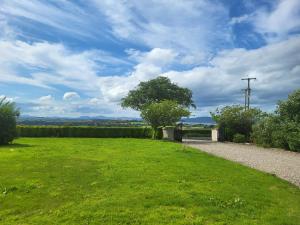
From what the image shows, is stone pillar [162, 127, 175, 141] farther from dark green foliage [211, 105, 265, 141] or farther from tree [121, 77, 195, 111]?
tree [121, 77, 195, 111]

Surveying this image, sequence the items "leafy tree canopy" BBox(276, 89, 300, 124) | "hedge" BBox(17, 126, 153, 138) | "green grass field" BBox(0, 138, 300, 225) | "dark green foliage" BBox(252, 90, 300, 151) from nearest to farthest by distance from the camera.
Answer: "green grass field" BBox(0, 138, 300, 225) < "dark green foliage" BBox(252, 90, 300, 151) < "leafy tree canopy" BBox(276, 89, 300, 124) < "hedge" BBox(17, 126, 153, 138)

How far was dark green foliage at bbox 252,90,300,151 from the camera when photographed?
2263 centimetres

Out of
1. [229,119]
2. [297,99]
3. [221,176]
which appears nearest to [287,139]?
[297,99]

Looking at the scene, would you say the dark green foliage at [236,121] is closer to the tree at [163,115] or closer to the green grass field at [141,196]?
the tree at [163,115]

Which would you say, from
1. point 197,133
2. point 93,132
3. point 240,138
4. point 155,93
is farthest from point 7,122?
point 155,93

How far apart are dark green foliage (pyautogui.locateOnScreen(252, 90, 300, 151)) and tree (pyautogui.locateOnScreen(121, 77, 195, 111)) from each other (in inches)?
1531

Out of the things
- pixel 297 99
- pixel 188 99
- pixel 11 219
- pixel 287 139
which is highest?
pixel 188 99

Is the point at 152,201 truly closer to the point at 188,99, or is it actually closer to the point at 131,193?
the point at 131,193

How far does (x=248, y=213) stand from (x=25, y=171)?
701 cm

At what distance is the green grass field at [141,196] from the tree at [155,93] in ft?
179

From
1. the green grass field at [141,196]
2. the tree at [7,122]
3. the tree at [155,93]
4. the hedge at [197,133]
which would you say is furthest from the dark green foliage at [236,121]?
the tree at [155,93]

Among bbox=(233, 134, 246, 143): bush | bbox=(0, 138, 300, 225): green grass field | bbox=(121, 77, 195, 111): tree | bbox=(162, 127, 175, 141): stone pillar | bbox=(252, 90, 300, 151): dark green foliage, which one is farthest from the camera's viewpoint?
bbox=(121, 77, 195, 111): tree

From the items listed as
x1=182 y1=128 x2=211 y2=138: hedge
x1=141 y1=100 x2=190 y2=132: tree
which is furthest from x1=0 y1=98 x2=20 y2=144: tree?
x1=182 y1=128 x2=211 y2=138: hedge

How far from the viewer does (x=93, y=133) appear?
39.5m
